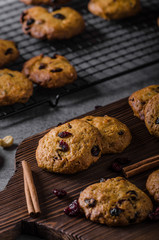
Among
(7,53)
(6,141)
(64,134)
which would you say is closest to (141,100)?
(64,134)

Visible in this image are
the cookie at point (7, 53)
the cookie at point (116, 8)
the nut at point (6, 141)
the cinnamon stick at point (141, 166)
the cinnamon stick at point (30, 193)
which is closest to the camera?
the cinnamon stick at point (30, 193)

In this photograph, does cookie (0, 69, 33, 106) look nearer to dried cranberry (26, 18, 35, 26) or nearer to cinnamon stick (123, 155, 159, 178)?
dried cranberry (26, 18, 35, 26)

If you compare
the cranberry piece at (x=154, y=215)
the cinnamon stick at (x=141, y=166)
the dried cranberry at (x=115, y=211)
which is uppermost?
the dried cranberry at (x=115, y=211)

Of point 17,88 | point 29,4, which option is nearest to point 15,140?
point 17,88

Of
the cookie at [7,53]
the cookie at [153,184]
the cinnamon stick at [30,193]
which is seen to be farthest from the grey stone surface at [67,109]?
the cookie at [153,184]

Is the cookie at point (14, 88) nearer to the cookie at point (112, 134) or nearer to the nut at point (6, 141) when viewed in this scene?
the nut at point (6, 141)

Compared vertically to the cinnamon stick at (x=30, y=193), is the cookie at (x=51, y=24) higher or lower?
higher

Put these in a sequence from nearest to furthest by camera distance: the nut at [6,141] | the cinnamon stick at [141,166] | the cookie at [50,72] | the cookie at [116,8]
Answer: the cinnamon stick at [141,166]
the nut at [6,141]
the cookie at [50,72]
the cookie at [116,8]

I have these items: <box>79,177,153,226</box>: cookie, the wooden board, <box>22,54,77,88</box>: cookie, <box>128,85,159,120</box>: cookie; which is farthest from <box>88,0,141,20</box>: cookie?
<box>79,177,153,226</box>: cookie
